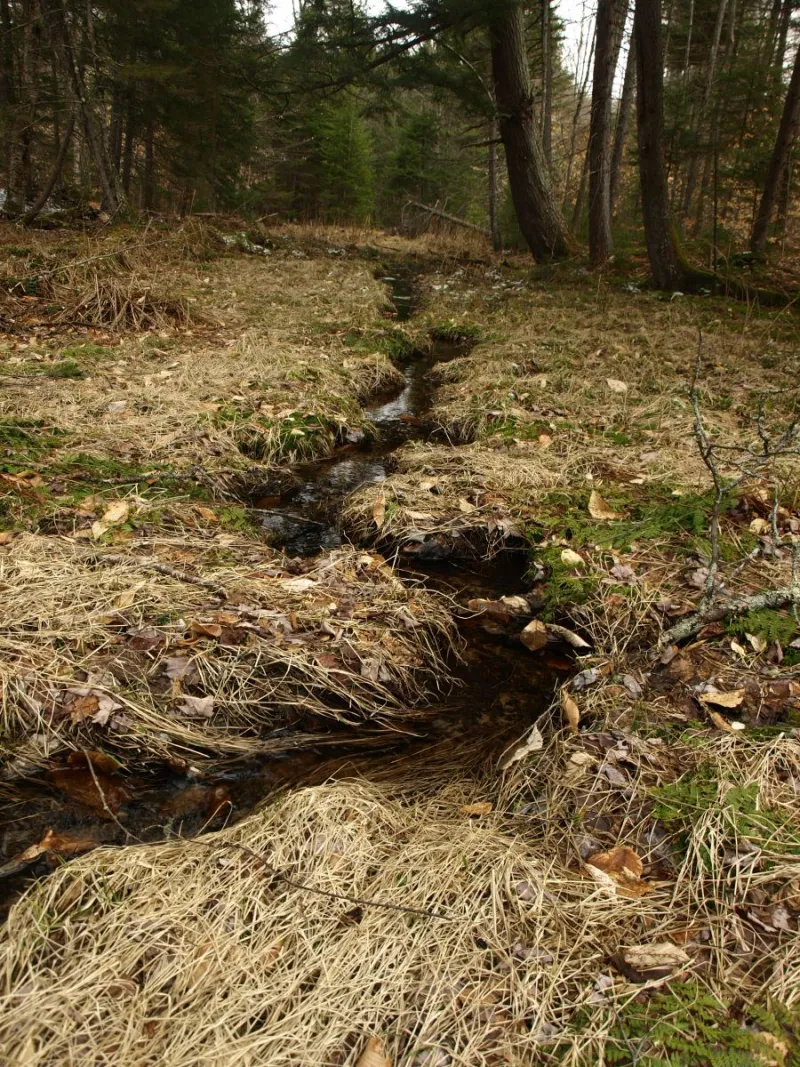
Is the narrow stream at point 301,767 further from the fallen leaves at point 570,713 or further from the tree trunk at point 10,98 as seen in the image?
the tree trunk at point 10,98

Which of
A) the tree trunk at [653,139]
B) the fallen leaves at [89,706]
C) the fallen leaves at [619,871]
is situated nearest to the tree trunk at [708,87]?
the tree trunk at [653,139]

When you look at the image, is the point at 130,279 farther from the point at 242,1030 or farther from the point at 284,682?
the point at 242,1030

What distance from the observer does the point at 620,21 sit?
11883 mm

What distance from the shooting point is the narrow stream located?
1.97 m

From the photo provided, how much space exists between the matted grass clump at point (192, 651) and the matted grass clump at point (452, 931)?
0.49 m

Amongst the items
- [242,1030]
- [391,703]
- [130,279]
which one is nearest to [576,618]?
[391,703]

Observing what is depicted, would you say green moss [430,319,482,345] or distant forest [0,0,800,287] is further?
distant forest [0,0,800,287]

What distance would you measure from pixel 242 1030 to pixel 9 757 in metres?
1.30

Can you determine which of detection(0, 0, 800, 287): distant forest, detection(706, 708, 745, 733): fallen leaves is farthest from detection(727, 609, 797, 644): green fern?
detection(0, 0, 800, 287): distant forest

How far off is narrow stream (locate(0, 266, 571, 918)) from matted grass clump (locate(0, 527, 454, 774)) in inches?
3.2

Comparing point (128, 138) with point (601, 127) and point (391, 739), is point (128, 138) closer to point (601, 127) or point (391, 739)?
point (601, 127)

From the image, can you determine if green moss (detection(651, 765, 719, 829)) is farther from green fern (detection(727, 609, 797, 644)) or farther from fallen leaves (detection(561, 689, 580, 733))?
green fern (detection(727, 609, 797, 644))

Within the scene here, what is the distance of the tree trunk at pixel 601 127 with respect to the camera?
994 cm

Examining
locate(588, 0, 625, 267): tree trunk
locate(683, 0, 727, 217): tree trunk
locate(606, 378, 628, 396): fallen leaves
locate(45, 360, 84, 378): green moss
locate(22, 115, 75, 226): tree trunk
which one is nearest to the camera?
locate(45, 360, 84, 378): green moss
